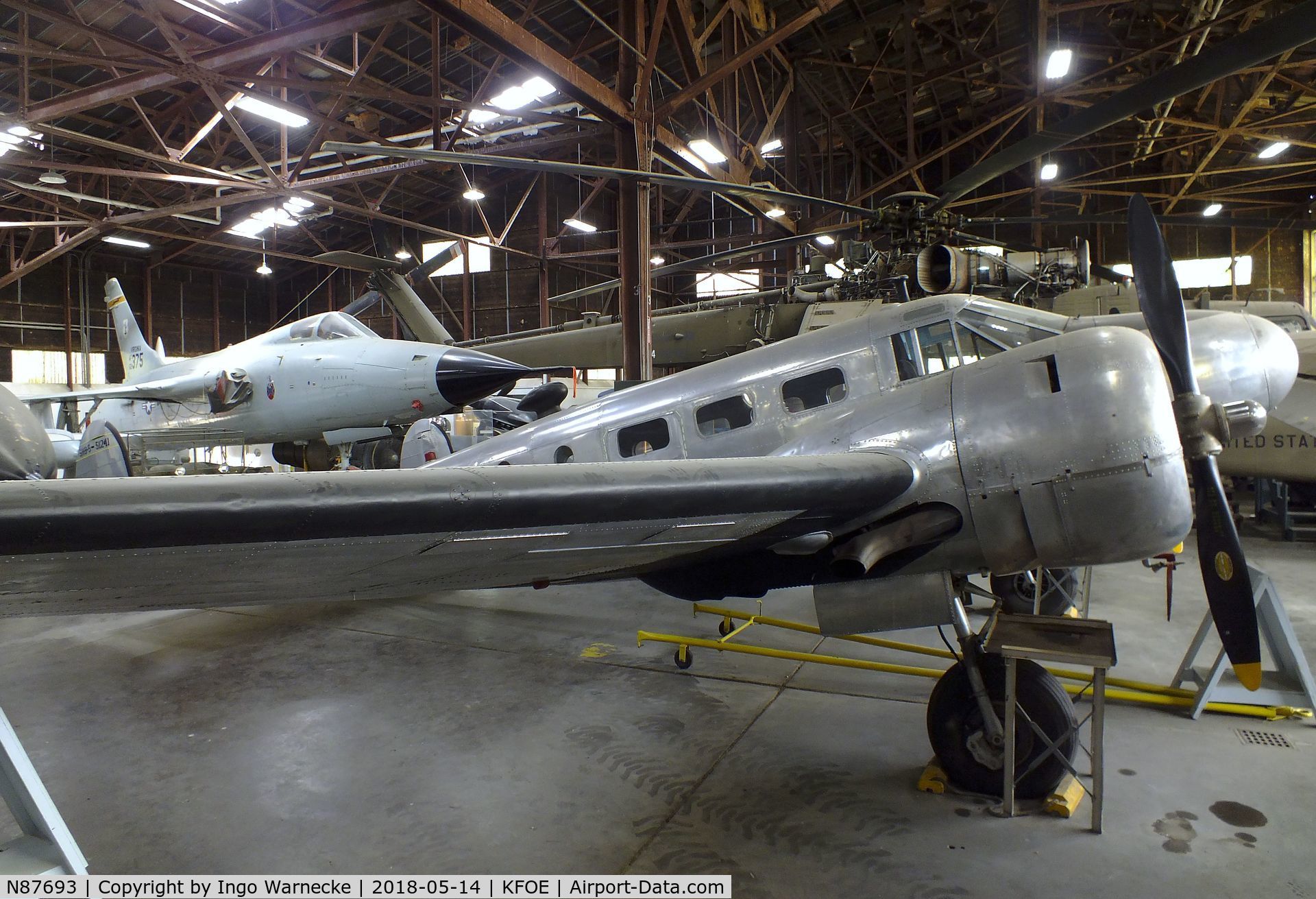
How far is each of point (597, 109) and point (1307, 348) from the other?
10.0 meters

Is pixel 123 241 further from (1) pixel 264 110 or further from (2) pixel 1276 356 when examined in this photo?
(2) pixel 1276 356

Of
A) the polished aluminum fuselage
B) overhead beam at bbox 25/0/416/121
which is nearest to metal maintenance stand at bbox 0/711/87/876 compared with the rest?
the polished aluminum fuselage

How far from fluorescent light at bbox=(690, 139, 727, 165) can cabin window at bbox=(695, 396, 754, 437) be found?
32.4ft

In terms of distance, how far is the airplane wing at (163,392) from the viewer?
38.6ft

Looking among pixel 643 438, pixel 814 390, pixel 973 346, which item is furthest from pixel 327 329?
pixel 973 346

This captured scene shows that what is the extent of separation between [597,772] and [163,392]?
1165cm

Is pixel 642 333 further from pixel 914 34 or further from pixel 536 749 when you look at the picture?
pixel 914 34

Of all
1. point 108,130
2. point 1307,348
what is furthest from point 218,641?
point 108,130

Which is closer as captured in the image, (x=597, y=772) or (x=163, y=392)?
(x=597, y=772)

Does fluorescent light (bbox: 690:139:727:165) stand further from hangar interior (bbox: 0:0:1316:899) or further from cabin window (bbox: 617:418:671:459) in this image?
cabin window (bbox: 617:418:671:459)

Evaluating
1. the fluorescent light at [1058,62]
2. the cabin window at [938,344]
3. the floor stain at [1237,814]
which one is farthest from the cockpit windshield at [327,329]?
the fluorescent light at [1058,62]

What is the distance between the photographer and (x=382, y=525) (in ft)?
7.03

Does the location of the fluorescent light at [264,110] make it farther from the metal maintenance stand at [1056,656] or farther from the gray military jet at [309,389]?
the metal maintenance stand at [1056,656]

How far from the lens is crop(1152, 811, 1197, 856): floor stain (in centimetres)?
331
